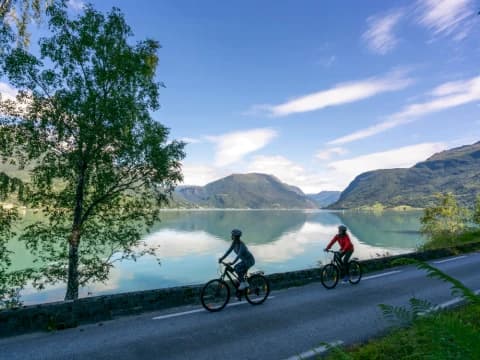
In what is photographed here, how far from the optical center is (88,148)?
14.2 meters

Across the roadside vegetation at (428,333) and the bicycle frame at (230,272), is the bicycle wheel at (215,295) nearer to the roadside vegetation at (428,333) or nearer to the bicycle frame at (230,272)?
the bicycle frame at (230,272)

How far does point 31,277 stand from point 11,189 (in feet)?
13.4

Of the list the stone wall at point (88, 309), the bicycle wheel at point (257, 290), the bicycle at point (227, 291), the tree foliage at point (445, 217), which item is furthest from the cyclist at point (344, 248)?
the tree foliage at point (445, 217)

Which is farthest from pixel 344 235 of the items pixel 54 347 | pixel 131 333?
pixel 54 347

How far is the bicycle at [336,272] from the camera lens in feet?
40.3

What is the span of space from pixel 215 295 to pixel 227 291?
374 mm

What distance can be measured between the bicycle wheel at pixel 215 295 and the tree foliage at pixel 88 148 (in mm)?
6757

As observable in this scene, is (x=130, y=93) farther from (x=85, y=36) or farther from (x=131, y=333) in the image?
(x=131, y=333)

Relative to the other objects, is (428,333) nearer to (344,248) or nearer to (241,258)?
(241,258)

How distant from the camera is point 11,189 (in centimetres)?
1126

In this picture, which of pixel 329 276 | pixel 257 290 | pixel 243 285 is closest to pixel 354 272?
pixel 329 276

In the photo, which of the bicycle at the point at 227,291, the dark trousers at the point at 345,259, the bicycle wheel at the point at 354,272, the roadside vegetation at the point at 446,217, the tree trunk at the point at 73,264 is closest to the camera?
the bicycle at the point at 227,291

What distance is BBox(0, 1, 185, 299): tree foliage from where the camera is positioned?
1362cm

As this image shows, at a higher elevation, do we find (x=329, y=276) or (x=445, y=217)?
(x=329, y=276)
